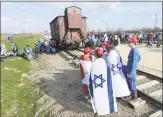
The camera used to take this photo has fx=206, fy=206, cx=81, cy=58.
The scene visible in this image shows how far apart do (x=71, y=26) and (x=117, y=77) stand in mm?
14153

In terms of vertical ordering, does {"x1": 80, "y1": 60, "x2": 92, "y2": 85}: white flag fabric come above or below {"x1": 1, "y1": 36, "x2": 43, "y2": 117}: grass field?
above

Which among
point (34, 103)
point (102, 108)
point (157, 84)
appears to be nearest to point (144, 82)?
point (157, 84)

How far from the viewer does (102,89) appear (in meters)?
5.34

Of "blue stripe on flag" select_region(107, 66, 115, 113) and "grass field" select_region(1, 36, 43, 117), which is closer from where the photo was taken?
"blue stripe on flag" select_region(107, 66, 115, 113)

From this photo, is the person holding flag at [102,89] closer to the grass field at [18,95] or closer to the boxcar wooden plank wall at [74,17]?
the grass field at [18,95]

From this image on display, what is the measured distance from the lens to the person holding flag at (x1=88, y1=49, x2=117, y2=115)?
5.32m

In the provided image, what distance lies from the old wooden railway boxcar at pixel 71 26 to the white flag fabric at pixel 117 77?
548 inches

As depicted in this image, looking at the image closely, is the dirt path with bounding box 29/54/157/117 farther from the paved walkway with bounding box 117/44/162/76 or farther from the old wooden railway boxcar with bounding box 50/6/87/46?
the old wooden railway boxcar with bounding box 50/6/87/46

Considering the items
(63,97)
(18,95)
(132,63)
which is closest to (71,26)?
(18,95)

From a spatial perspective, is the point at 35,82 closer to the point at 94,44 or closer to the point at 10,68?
the point at 10,68

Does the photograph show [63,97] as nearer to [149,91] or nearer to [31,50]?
[149,91]

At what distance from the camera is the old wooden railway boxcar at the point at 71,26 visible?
19.3 metres

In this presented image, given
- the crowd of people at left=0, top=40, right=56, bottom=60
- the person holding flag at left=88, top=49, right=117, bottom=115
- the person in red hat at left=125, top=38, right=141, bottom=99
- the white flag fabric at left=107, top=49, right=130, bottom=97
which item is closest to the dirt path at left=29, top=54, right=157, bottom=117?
the person holding flag at left=88, top=49, right=117, bottom=115

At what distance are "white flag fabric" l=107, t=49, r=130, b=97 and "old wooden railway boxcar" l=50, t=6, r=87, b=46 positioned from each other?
13.9m
